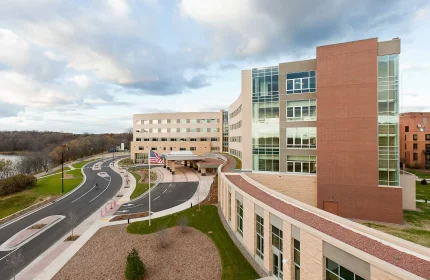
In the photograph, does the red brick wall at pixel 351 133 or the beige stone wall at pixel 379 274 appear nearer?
the beige stone wall at pixel 379 274

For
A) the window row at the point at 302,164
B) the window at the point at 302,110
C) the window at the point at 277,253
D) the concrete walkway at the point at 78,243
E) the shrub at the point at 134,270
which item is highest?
the window at the point at 302,110

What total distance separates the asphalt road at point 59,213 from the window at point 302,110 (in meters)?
27.8

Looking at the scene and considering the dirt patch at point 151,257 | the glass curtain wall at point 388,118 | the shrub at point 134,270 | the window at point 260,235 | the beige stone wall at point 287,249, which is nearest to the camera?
the beige stone wall at point 287,249

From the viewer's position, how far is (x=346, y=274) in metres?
9.58

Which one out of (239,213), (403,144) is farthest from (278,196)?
(403,144)

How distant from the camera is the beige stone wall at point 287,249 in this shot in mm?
12242

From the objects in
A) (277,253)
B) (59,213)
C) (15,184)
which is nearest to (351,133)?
(277,253)

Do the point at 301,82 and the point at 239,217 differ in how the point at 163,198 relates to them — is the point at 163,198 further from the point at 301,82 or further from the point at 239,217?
the point at 301,82

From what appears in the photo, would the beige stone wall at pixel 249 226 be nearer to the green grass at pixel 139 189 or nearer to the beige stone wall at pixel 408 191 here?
the beige stone wall at pixel 408 191

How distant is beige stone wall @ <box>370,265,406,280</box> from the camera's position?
7.77 metres

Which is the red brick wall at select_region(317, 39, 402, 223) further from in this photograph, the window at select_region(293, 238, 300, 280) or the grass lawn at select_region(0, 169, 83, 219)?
the grass lawn at select_region(0, 169, 83, 219)

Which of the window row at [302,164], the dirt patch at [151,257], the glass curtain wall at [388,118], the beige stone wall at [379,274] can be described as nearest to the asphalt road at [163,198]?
the dirt patch at [151,257]

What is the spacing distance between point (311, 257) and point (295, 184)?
59.3ft

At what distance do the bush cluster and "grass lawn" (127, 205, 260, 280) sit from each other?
3011 centimetres
